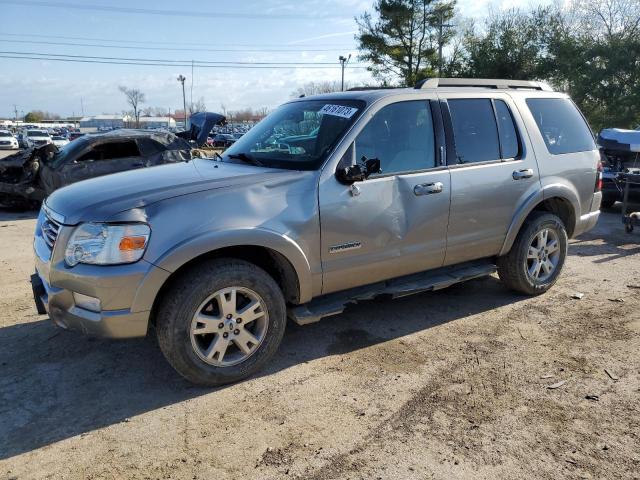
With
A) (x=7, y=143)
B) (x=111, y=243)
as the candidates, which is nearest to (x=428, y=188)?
(x=111, y=243)

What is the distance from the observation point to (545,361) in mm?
3848

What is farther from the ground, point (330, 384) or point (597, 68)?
point (597, 68)

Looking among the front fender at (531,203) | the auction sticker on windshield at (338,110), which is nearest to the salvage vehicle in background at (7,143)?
the auction sticker on windshield at (338,110)

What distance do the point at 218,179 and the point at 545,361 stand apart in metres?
2.72

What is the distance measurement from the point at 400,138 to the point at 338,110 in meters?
0.53

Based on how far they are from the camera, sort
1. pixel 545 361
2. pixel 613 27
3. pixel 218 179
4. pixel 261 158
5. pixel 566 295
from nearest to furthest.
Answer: pixel 218 179 < pixel 545 361 < pixel 261 158 < pixel 566 295 < pixel 613 27

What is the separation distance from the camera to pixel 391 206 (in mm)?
3908

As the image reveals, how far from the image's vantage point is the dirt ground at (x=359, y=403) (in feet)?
8.90

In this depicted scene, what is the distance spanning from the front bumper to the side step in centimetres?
109

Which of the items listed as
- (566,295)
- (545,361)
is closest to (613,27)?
(566,295)

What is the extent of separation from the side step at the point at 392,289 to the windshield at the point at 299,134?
1020mm

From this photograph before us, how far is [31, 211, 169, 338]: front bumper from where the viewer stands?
3.01m

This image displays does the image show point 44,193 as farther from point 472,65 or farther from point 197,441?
point 472,65

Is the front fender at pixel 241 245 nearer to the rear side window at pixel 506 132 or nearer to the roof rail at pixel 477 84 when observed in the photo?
the roof rail at pixel 477 84
